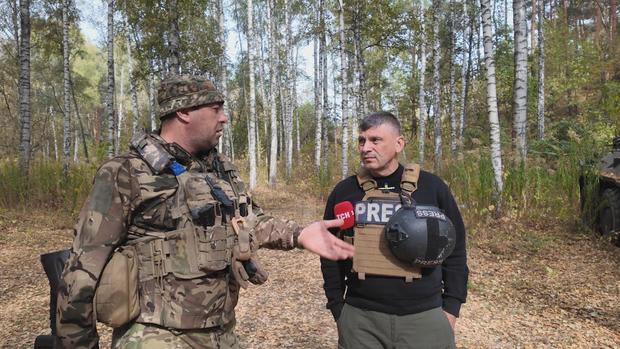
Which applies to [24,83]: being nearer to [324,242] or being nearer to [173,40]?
[173,40]

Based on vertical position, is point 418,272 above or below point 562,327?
above

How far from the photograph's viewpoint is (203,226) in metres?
1.53

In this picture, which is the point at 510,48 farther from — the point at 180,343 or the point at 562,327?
the point at 180,343

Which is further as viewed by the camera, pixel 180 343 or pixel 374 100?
pixel 374 100

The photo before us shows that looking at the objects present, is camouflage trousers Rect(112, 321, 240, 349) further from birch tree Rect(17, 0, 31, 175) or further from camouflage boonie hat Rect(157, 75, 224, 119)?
birch tree Rect(17, 0, 31, 175)

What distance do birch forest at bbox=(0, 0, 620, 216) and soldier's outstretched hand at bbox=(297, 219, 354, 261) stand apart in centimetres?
175

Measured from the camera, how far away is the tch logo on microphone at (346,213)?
1880 millimetres

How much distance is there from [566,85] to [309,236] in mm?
19677

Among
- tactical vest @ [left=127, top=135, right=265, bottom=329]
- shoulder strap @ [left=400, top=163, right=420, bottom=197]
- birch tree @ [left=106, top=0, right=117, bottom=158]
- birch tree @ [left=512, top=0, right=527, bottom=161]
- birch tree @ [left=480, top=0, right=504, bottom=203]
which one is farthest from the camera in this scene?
birch tree @ [left=106, top=0, right=117, bottom=158]

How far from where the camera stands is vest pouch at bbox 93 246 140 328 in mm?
1348

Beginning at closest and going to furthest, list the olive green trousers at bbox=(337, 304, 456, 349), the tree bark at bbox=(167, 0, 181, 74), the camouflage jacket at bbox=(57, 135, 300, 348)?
the camouflage jacket at bbox=(57, 135, 300, 348)
the olive green trousers at bbox=(337, 304, 456, 349)
the tree bark at bbox=(167, 0, 181, 74)

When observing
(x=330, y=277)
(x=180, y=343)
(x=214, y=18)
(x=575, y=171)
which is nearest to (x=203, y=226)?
(x=180, y=343)

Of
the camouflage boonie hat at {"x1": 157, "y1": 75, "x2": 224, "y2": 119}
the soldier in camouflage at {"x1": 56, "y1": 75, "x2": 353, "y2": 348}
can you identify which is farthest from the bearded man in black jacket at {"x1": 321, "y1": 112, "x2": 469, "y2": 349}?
the camouflage boonie hat at {"x1": 157, "y1": 75, "x2": 224, "y2": 119}

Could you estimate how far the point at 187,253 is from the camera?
149cm
